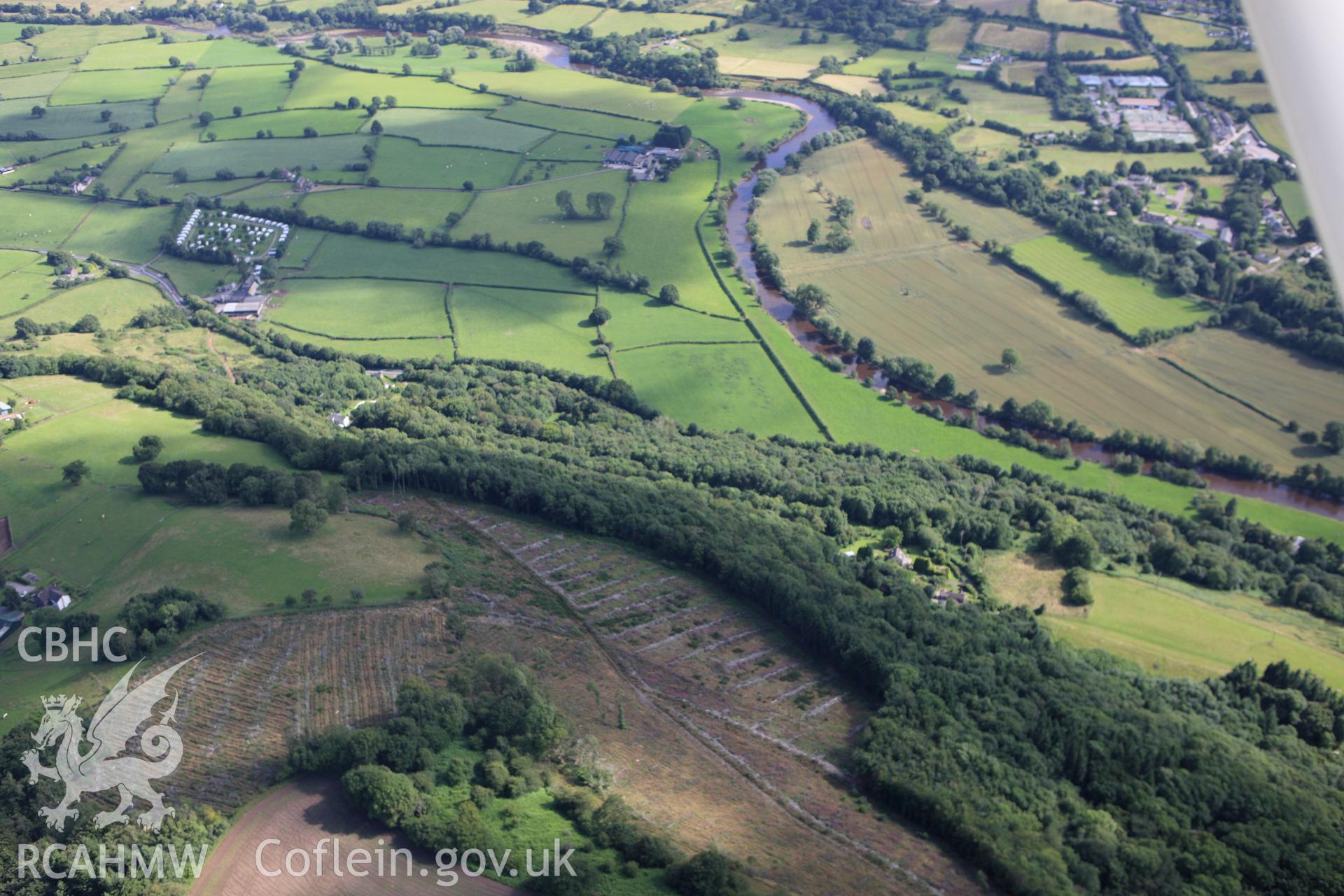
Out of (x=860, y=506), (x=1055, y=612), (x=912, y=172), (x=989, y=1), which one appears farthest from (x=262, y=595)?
(x=989, y=1)

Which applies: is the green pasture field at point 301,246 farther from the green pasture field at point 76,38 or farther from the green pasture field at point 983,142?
the green pasture field at point 76,38

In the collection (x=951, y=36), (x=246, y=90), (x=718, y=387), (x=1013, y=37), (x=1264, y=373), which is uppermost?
(x=1013, y=37)

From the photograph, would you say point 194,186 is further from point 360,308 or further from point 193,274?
point 360,308

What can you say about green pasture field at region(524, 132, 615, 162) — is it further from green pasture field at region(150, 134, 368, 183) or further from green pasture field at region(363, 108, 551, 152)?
green pasture field at region(150, 134, 368, 183)

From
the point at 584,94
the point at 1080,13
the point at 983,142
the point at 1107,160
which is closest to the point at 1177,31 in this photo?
the point at 1080,13

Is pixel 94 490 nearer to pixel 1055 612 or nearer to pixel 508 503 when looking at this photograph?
pixel 508 503

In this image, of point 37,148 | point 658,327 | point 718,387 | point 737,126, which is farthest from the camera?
point 737,126
